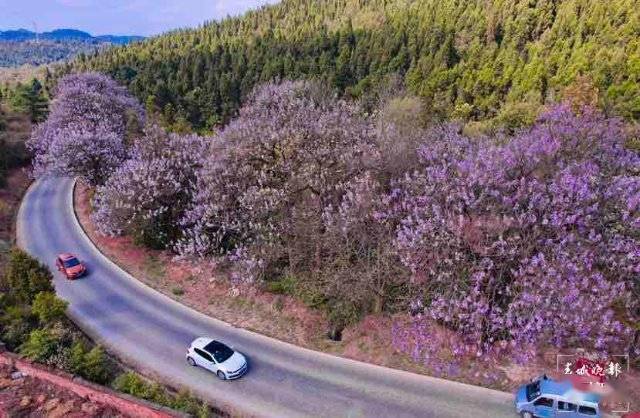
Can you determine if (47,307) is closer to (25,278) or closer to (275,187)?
→ (25,278)

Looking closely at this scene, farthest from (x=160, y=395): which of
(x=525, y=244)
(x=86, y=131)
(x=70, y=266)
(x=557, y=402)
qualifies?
(x=86, y=131)

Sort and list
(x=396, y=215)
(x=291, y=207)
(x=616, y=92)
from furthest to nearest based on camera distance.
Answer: (x=616, y=92) → (x=291, y=207) → (x=396, y=215)

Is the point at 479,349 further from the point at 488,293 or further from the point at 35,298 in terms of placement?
the point at 35,298

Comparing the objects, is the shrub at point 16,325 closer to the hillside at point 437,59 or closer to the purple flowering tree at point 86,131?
the purple flowering tree at point 86,131

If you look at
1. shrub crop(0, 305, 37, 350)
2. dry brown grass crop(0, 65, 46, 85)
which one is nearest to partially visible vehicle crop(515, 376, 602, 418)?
shrub crop(0, 305, 37, 350)

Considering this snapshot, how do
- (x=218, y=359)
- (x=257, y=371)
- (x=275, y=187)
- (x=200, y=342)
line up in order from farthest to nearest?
(x=275, y=187) → (x=200, y=342) → (x=257, y=371) → (x=218, y=359)

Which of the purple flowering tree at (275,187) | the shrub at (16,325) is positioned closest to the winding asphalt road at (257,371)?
the shrub at (16,325)

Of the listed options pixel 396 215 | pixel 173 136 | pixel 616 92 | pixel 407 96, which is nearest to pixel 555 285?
pixel 396 215
